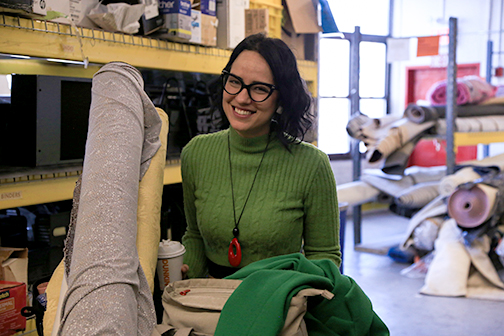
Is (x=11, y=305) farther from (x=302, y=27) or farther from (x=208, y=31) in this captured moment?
(x=302, y=27)

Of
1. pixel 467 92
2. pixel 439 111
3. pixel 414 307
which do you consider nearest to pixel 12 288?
pixel 414 307

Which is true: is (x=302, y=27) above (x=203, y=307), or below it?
above

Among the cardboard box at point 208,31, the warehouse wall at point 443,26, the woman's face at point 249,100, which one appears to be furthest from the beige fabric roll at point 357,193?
the woman's face at point 249,100

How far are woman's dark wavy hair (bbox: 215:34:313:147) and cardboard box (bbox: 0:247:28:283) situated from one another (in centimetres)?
93

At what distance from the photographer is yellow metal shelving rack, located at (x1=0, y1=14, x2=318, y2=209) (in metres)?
1.57

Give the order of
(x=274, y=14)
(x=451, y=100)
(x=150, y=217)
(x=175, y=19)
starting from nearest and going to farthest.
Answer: (x=150, y=217)
(x=175, y=19)
(x=274, y=14)
(x=451, y=100)

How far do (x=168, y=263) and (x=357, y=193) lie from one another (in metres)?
3.54

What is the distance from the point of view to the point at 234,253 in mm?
1456

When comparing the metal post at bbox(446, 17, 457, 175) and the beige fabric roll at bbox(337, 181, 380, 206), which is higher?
the metal post at bbox(446, 17, 457, 175)

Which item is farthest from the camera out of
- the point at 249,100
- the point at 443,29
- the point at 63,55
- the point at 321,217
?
the point at 443,29

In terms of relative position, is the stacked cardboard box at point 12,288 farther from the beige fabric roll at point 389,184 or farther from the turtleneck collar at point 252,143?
the beige fabric roll at point 389,184

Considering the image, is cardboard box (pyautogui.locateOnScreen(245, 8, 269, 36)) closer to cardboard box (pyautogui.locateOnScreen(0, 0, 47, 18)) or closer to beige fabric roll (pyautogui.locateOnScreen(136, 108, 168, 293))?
cardboard box (pyautogui.locateOnScreen(0, 0, 47, 18))

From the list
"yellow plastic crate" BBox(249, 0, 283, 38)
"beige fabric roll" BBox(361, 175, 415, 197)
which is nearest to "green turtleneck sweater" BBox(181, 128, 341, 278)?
"yellow plastic crate" BBox(249, 0, 283, 38)

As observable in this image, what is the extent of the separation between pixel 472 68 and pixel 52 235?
6.35 m
